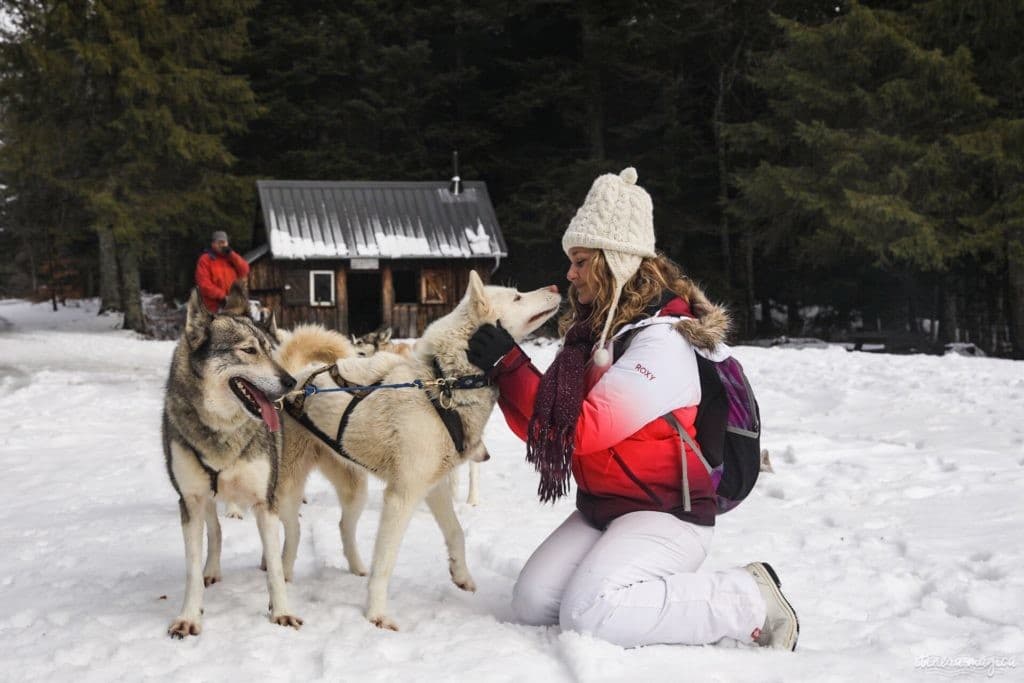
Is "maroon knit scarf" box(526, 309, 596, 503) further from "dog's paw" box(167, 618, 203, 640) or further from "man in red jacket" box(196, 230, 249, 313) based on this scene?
"man in red jacket" box(196, 230, 249, 313)

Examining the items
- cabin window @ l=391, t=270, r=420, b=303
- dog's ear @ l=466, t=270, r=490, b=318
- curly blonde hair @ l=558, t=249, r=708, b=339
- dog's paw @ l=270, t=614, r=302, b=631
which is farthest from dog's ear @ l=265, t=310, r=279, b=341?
cabin window @ l=391, t=270, r=420, b=303

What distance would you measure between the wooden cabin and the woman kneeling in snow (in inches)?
633

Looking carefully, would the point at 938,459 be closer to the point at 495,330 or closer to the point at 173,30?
the point at 495,330

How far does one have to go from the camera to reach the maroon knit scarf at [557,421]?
9.18 feet

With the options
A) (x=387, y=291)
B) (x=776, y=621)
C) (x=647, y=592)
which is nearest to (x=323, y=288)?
(x=387, y=291)

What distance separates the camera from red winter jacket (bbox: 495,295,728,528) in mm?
2787

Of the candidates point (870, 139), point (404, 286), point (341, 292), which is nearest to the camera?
point (870, 139)

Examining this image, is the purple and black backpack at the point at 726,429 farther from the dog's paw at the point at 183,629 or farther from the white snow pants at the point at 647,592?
the dog's paw at the point at 183,629

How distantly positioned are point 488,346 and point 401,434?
52 cm

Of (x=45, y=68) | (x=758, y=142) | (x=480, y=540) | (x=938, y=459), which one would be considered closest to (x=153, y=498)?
(x=480, y=540)

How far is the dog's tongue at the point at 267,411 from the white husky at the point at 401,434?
334mm

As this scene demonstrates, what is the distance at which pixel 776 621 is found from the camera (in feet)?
8.75

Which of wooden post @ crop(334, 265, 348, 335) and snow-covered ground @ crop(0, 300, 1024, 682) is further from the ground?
wooden post @ crop(334, 265, 348, 335)

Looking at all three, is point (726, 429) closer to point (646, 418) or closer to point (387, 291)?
point (646, 418)
